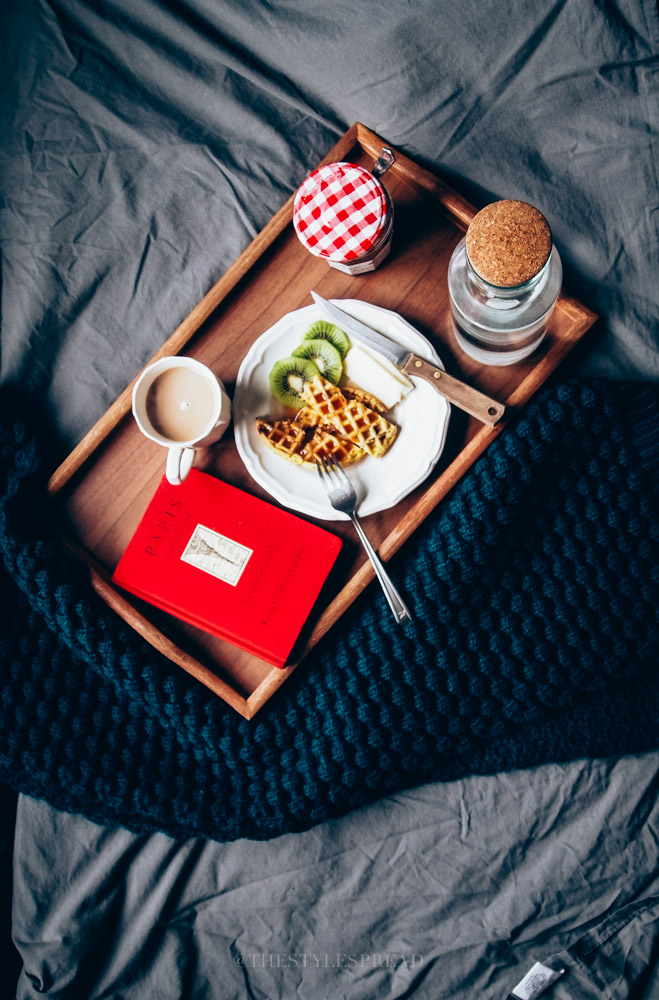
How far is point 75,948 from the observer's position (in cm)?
91

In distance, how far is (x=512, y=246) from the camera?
0.67 metres

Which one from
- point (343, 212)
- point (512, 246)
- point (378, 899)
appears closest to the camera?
point (512, 246)

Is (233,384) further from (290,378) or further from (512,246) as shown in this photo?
(512,246)

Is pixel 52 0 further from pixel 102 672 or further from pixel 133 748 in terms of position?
pixel 133 748

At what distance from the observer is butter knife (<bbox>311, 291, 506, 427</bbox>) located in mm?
786

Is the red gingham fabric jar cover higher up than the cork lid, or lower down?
lower down

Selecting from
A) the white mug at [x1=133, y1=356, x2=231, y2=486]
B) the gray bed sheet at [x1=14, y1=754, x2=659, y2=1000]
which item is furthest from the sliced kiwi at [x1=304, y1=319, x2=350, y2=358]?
the gray bed sheet at [x1=14, y1=754, x2=659, y2=1000]

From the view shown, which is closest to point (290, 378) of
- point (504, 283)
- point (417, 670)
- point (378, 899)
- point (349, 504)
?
point (349, 504)

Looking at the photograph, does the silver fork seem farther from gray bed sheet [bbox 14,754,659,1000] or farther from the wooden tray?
gray bed sheet [bbox 14,754,659,1000]

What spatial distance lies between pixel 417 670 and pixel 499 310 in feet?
1.42

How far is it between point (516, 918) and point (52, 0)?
4.59 ft

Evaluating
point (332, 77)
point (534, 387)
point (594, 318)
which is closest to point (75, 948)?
point (534, 387)

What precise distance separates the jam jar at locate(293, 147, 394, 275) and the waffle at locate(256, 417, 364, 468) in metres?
0.20

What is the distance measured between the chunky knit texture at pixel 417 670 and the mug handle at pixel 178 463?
204 millimetres
